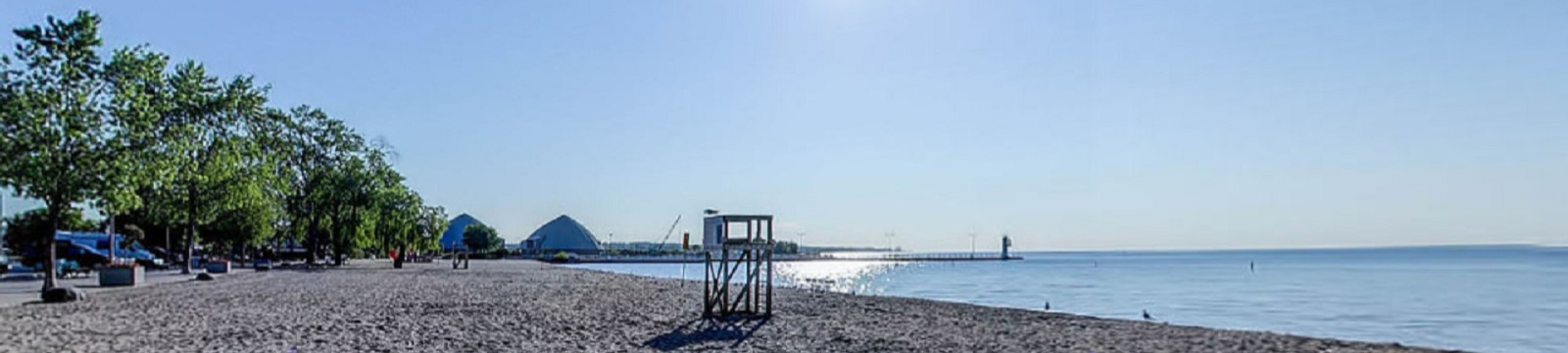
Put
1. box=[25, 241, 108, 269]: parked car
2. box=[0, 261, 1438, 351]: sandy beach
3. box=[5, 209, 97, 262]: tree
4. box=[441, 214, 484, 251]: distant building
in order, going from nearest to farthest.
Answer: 1. box=[0, 261, 1438, 351]: sandy beach
2. box=[25, 241, 108, 269]: parked car
3. box=[5, 209, 97, 262]: tree
4. box=[441, 214, 484, 251]: distant building

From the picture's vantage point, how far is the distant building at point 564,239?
167 meters

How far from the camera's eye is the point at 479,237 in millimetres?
117625

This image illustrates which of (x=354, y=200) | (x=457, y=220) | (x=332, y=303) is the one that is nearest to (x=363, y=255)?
(x=354, y=200)

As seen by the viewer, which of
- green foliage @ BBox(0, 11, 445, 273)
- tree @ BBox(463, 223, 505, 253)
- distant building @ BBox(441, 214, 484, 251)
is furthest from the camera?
distant building @ BBox(441, 214, 484, 251)

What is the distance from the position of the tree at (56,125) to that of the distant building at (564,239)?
477 feet

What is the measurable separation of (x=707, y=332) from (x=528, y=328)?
2788mm

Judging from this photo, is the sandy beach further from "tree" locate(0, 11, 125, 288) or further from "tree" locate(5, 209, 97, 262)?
"tree" locate(5, 209, 97, 262)

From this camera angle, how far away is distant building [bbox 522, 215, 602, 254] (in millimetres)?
167137

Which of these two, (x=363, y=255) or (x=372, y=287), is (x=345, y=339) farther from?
(x=363, y=255)

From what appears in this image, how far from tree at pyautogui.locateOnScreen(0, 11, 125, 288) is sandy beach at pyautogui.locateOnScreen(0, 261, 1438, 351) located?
7.96 ft

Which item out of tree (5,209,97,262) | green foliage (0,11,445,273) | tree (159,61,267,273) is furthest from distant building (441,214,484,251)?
tree (159,61,267,273)

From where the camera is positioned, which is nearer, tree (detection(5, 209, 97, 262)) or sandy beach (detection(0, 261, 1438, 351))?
sandy beach (detection(0, 261, 1438, 351))

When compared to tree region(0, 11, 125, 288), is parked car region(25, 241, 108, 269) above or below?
below

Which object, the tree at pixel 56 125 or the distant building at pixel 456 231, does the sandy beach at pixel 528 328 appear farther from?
the distant building at pixel 456 231
